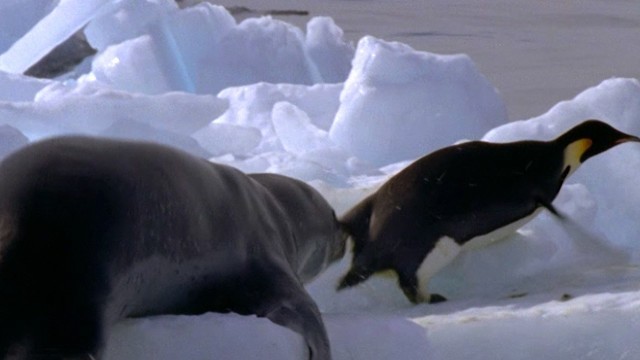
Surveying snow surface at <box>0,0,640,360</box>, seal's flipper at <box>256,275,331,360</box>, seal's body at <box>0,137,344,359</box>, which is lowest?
snow surface at <box>0,0,640,360</box>

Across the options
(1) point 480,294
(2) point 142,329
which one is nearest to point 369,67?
(1) point 480,294

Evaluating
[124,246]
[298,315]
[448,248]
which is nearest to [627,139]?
[448,248]

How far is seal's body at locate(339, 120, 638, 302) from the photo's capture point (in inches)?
137

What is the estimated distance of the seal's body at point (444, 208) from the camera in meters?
3.47

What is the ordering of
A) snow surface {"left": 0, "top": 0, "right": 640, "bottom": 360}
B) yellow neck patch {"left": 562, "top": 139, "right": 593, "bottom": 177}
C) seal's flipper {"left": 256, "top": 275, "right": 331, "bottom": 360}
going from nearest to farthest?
seal's flipper {"left": 256, "top": 275, "right": 331, "bottom": 360}, snow surface {"left": 0, "top": 0, "right": 640, "bottom": 360}, yellow neck patch {"left": 562, "top": 139, "right": 593, "bottom": 177}

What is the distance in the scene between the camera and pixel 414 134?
16.6 feet

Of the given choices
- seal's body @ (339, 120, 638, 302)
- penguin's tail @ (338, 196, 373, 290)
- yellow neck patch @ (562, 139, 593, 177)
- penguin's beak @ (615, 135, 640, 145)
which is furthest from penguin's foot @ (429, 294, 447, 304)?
penguin's beak @ (615, 135, 640, 145)

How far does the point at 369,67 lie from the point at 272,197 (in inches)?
99.4

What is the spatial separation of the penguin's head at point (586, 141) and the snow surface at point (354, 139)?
9cm

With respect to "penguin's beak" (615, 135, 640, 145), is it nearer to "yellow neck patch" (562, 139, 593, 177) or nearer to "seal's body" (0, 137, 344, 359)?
"yellow neck patch" (562, 139, 593, 177)

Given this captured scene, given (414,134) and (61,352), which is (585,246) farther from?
(61,352)

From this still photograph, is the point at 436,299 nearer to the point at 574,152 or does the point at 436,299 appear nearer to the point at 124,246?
the point at 574,152

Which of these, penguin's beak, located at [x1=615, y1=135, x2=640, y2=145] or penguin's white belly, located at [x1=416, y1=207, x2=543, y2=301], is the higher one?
penguin's beak, located at [x1=615, y1=135, x2=640, y2=145]

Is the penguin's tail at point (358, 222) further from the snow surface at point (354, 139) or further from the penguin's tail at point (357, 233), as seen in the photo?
the snow surface at point (354, 139)
